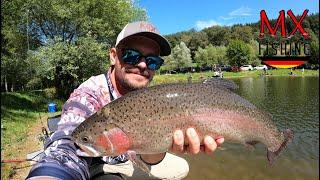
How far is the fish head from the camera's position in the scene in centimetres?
318

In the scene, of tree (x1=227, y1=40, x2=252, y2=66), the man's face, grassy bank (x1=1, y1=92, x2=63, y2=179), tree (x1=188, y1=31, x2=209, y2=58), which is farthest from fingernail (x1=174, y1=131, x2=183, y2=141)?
tree (x1=188, y1=31, x2=209, y2=58)

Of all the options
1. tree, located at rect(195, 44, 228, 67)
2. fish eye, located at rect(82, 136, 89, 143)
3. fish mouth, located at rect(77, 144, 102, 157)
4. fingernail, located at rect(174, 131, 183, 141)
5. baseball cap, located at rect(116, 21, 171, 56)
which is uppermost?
baseball cap, located at rect(116, 21, 171, 56)

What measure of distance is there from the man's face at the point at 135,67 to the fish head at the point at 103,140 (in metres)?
0.91

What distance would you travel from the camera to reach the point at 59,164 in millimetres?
2967

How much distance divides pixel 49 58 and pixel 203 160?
47.5 feet

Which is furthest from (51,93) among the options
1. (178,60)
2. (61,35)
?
(178,60)

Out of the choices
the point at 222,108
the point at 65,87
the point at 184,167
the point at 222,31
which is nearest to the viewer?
the point at 222,108

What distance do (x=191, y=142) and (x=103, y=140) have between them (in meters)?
0.75

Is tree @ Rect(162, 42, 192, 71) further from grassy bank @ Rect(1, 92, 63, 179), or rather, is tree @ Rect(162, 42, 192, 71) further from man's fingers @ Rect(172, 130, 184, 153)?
man's fingers @ Rect(172, 130, 184, 153)

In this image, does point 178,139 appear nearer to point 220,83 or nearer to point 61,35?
point 220,83

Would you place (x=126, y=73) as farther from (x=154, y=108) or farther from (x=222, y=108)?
(x=222, y=108)

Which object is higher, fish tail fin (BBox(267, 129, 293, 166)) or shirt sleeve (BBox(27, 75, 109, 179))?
shirt sleeve (BBox(27, 75, 109, 179))

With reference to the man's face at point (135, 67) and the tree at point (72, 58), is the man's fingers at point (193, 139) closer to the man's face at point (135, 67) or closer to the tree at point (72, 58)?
the man's face at point (135, 67)

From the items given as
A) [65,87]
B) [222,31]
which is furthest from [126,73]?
[222,31]
